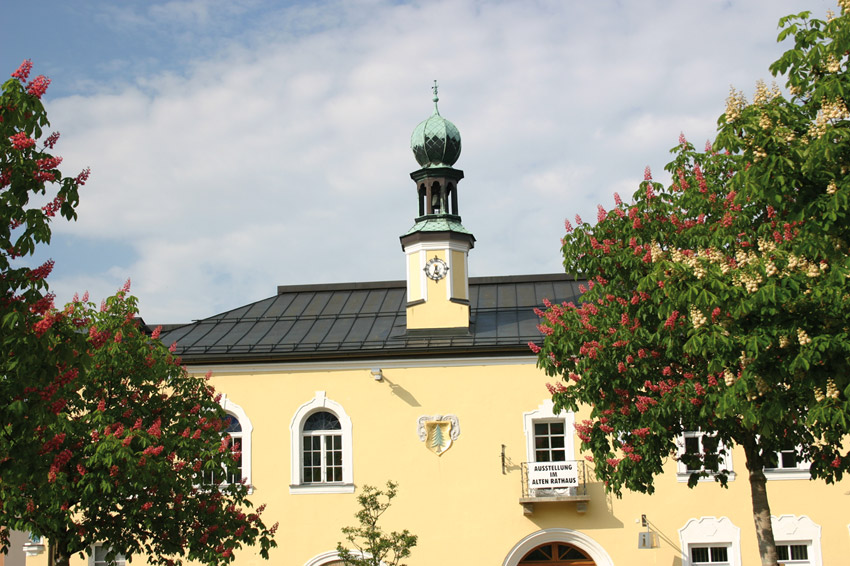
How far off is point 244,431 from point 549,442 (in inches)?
267

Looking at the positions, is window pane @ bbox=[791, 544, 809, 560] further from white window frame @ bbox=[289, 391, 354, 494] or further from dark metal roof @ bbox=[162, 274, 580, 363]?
white window frame @ bbox=[289, 391, 354, 494]

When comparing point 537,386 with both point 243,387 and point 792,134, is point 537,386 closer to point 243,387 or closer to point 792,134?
point 243,387

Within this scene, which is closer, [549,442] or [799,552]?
[799,552]

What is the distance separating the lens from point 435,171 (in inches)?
939

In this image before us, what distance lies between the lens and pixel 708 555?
67.7 feet

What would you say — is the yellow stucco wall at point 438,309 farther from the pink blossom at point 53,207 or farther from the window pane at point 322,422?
the pink blossom at point 53,207

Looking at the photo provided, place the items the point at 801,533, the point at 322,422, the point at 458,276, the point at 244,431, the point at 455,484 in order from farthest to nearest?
the point at 458,276
the point at 322,422
the point at 244,431
the point at 455,484
the point at 801,533

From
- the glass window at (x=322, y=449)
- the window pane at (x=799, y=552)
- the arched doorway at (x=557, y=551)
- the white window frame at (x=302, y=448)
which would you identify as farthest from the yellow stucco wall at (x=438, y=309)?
the window pane at (x=799, y=552)

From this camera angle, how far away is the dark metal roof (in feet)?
72.2

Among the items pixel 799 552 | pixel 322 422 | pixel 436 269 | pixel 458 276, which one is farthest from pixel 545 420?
pixel 799 552

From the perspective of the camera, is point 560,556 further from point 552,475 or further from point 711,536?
point 711,536

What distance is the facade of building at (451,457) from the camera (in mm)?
20562

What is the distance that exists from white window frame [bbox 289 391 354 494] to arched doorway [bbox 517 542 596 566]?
4.22 meters

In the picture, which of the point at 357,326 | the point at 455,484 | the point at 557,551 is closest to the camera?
the point at 557,551
